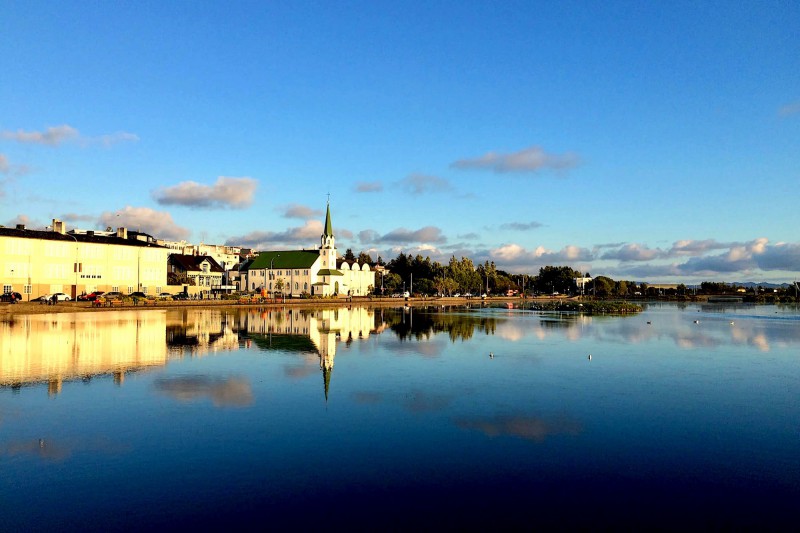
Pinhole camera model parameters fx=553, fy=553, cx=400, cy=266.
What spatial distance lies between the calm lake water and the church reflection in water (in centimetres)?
31

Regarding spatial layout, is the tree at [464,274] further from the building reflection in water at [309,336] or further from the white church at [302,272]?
the building reflection in water at [309,336]

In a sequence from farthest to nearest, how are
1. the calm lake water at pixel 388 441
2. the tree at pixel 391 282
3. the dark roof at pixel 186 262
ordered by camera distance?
the tree at pixel 391 282, the dark roof at pixel 186 262, the calm lake water at pixel 388 441

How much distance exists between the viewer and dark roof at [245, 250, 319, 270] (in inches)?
5635

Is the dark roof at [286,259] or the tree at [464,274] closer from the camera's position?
the dark roof at [286,259]

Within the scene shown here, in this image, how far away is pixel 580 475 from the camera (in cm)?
1352

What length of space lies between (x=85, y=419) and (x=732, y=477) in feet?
60.7

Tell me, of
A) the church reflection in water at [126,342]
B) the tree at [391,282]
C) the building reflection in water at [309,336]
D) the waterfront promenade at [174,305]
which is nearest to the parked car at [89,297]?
the waterfront promenade at [174,305]

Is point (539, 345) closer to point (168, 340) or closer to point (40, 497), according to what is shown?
point (168, 340)

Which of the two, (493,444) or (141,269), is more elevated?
(141,269)

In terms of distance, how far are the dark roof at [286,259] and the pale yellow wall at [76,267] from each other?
45.7 m

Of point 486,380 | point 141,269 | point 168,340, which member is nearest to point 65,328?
point 168,340

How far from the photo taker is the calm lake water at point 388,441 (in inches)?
448

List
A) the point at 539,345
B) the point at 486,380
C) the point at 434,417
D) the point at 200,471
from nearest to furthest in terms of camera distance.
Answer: the point at 200,471
the point at 434,417
the point at 486,380
the point at 539,345

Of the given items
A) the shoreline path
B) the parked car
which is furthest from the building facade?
the parked car
